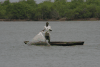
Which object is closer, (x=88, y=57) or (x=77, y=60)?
(x=77, y=60)

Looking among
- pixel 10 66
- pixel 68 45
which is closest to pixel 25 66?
pixel 10 66

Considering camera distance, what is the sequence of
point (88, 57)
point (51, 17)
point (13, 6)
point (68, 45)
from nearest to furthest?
1. point (88, 57)
2. point (68, 45)
3. point (51, 17)
4. point (13, 6)

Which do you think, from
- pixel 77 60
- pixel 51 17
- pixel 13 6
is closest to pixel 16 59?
pixel 77 60

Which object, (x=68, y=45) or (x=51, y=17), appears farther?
(x=51, y=17)

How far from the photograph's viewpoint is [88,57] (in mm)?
19734

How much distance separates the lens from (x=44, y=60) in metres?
18.5

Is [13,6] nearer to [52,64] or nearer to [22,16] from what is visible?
[22,16]

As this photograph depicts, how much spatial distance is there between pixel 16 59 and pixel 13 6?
505 ft

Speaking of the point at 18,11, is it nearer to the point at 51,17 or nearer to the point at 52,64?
the point at 51,17

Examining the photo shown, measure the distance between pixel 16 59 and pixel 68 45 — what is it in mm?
7488

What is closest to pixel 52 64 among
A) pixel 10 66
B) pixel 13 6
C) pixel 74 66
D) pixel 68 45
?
pixel 74 66

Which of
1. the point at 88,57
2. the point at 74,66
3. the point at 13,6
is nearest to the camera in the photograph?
the point at 74,66

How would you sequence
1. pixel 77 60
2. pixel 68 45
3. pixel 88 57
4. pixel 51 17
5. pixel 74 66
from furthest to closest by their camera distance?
pixel 51 17
pixel 68 45
pixel 88 57
pixel 77 60
pixel 74 66

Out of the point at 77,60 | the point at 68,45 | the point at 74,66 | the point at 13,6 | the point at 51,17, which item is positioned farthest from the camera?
the point at 13,6
